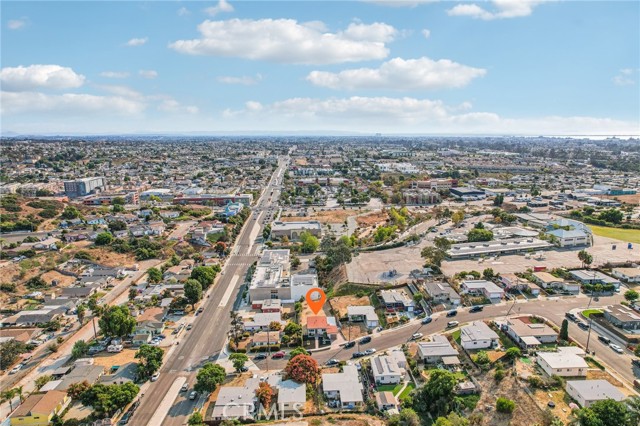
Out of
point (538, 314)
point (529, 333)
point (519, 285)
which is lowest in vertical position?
point (538, 314)

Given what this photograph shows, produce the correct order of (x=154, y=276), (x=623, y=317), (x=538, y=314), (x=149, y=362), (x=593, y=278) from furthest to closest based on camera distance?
(x=154, y=276)
(x=593, y=278)
(x=538, y=314)
(x=623, y=317)
(x=149, y=362)

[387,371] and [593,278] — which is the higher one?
[593,278]

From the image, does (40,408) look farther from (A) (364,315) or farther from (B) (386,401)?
(A) (364,315)

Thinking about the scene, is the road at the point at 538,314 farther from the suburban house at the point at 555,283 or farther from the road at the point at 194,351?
the road at the point at 194,351

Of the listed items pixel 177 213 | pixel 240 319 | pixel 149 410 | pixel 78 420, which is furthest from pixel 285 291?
pixel 177 213

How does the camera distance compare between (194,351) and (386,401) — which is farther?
(194,351)

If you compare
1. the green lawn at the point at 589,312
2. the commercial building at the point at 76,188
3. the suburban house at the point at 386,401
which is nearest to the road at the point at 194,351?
the suburban house at the point at 386,401

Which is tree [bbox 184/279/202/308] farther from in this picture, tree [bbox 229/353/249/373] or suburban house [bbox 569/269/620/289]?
suburban house [bbox 569/269/620/289]

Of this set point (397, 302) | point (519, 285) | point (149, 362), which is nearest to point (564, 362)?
point (519, 285)
